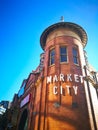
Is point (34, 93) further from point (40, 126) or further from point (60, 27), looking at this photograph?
point (60, 27)

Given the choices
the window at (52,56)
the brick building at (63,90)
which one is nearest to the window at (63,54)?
the brick building at (63,90)

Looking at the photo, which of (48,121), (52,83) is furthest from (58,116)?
(52,83)

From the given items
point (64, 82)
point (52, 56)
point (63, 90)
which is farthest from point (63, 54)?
point (63, 90)

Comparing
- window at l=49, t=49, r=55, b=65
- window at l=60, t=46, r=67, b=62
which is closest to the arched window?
window at l=60, t=46, r=67, b=62

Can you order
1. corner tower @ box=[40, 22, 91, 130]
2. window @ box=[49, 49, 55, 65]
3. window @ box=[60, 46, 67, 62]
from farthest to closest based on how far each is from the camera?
window @ box=[49, 49, 55, 65] < window @ box=[60, 46, 67, 62] < corner tower @ box=[40, 22, 91, 130]

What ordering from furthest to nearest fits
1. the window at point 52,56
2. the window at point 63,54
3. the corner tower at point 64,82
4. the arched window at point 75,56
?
the window at point 52,56 < the arched window at point 75,56 < the window at point 63,54 < the corner tower at point 64,82

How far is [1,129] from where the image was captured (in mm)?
21516

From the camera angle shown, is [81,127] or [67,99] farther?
[67,99]

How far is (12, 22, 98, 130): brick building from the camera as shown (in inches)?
412

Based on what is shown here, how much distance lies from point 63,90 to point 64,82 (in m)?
0.80

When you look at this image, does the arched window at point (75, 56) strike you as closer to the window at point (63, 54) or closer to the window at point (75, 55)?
the window at point (75, 55)

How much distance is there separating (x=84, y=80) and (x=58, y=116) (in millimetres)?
4199

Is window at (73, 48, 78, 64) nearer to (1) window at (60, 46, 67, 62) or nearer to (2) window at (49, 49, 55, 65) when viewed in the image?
(1) window at (60, 46, 67, 62)

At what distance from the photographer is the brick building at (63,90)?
1048 cm
